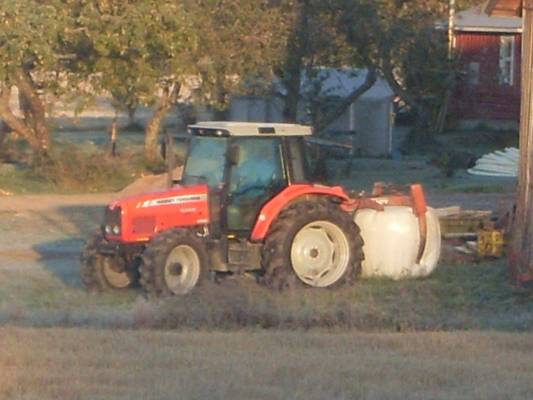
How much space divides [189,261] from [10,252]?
540 cm

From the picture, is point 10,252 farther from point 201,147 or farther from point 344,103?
point 344,103

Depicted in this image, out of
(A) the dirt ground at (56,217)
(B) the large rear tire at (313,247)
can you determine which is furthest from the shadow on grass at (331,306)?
(A) the dirt ground at (56,217)

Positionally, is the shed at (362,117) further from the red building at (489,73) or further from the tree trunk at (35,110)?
the red building at (489,73)

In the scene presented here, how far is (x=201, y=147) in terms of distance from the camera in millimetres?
15602

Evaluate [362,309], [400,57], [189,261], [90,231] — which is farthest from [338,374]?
[400,57]

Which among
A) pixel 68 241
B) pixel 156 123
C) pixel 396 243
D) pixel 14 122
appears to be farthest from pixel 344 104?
pixel 396 243

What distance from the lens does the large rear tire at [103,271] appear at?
15.7 meters

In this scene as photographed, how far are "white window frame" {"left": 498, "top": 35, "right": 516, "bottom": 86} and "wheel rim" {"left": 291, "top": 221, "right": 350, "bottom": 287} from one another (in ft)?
91.1

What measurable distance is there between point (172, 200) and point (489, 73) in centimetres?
2871

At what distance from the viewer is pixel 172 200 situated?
15.3 m

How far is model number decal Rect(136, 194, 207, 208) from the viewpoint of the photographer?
15.3m

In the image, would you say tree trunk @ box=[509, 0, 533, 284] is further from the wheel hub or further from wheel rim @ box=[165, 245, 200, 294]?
the wheel hub

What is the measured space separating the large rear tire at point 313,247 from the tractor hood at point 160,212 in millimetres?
881

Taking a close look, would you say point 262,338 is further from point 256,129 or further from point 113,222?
point 113,222
